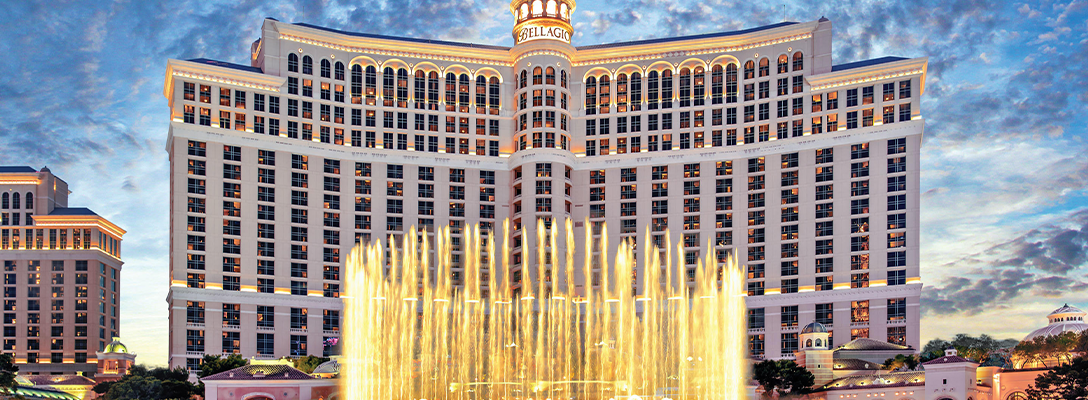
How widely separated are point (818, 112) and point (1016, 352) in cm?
4824

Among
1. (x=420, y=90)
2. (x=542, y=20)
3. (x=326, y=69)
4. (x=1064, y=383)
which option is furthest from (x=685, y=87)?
(x=1064, y=383)

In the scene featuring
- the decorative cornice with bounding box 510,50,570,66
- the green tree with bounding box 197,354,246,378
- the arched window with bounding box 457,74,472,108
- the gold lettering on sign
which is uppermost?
the gold lettering on sign

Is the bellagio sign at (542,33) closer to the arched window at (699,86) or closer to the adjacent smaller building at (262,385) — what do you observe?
the arched window at (699,86)

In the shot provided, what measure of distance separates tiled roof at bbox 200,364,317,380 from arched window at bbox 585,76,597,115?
64.3 meters

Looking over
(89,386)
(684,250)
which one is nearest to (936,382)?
(684,250)

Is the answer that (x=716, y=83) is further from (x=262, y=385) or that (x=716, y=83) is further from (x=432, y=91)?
(x=262, y=385)

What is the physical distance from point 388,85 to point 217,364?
50003 mm

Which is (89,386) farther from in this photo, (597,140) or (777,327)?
(777,327)

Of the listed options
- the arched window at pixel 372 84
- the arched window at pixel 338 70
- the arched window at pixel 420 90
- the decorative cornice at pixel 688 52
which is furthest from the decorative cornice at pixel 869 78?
the arched window at pixel 338 70

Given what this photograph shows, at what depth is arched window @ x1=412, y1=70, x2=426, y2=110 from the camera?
153m

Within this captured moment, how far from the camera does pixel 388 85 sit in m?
151

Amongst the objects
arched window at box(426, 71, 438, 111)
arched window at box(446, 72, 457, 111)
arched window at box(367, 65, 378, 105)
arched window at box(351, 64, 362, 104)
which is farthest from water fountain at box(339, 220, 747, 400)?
arched window at box(351, 64, 362, 104)

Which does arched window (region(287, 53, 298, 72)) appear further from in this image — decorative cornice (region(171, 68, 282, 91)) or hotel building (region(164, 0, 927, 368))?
decorative cornice (region(171, 68, 282, 91))

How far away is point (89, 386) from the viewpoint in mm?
148500
